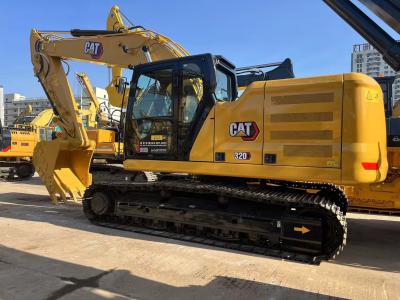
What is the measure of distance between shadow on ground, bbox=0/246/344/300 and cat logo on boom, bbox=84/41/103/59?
5.11 m

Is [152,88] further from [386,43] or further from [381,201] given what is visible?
[381,201]

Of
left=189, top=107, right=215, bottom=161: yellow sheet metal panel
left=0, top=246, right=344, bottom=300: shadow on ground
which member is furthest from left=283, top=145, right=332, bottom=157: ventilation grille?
left=0, top=246, right=344, bottom=300: shadow on ground

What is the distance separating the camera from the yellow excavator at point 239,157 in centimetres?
506

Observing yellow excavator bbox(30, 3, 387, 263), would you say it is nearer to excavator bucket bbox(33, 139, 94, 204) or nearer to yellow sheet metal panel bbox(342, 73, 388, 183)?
yellow sheet metal panel bbox(342, 73, 388, 183)

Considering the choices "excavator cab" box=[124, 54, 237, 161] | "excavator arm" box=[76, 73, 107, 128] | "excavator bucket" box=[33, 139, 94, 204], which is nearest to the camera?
"excavator cab" box=[124, 54, 237, 161]

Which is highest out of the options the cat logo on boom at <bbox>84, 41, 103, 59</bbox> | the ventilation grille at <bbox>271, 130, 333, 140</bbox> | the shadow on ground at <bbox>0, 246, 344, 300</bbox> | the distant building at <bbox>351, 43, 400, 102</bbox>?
the distant building at <bbox>351, 43, 400, 102</bbox>

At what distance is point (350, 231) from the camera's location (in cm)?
732

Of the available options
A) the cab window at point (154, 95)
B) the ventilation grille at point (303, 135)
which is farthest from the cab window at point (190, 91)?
the ventilation grille at point (303, 135)

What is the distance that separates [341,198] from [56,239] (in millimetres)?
4607

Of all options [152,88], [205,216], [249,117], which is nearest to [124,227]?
[205,216]

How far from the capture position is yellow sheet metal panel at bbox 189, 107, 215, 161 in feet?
19.3

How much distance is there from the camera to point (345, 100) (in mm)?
4988

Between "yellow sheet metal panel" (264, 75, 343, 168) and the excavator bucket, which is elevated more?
"yellow sheet metal panel" (264, 75, 343, 168)

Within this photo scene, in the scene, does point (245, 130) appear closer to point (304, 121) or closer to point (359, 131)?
point (304, 121)
